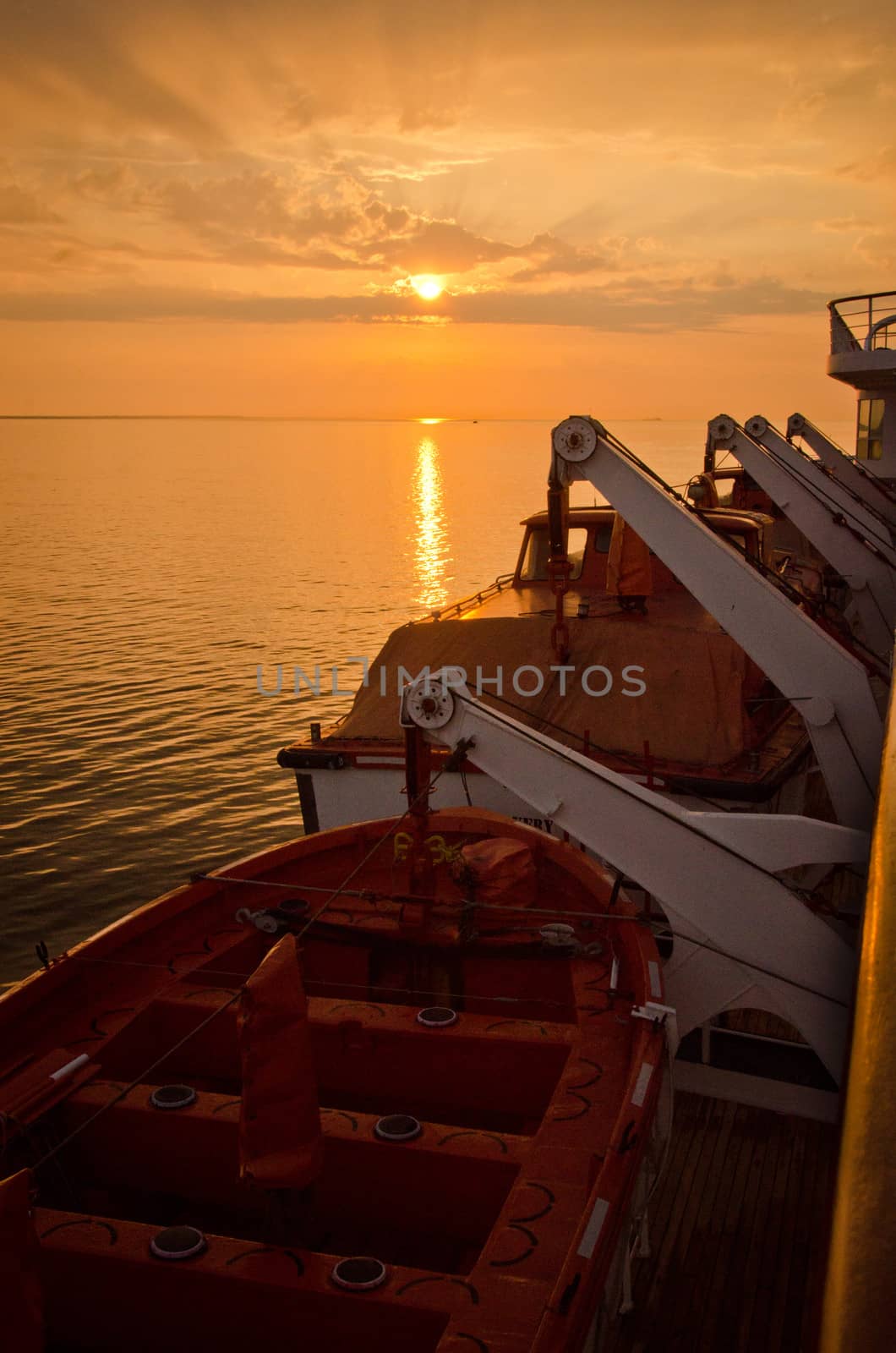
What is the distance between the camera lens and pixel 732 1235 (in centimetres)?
762

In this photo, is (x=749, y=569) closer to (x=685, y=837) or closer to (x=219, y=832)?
(x=685, y=837)

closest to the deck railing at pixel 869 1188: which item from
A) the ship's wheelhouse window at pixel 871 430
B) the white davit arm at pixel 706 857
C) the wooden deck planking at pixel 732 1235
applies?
the wooden deck planking at pixel 732 1235

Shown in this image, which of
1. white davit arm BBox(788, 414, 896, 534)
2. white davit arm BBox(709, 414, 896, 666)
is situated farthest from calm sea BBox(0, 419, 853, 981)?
white davit arm BBox(788, 414, 896, 534)

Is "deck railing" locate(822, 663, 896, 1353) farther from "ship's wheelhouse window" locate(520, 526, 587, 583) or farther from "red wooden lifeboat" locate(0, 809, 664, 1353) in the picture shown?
"ship's wheelhouse window" locate(520, 526, 587, 583)

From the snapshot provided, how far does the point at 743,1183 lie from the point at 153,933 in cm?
531

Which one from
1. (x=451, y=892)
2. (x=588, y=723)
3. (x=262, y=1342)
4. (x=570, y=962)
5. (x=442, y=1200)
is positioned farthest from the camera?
(x=588, y=723)

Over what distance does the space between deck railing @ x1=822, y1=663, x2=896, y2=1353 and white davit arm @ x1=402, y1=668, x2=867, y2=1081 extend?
603cm

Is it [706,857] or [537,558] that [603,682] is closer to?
[537,558]

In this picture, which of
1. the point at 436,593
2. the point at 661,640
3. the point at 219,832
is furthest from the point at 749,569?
the point at 436,593

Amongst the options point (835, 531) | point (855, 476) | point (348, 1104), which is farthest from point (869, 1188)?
point (855, 476)

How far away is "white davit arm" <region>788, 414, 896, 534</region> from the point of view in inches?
1080

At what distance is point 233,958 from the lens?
366 inches

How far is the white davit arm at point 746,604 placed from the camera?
10516 millimetres

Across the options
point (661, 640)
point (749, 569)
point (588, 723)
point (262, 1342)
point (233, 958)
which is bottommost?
point (262, 1342)
